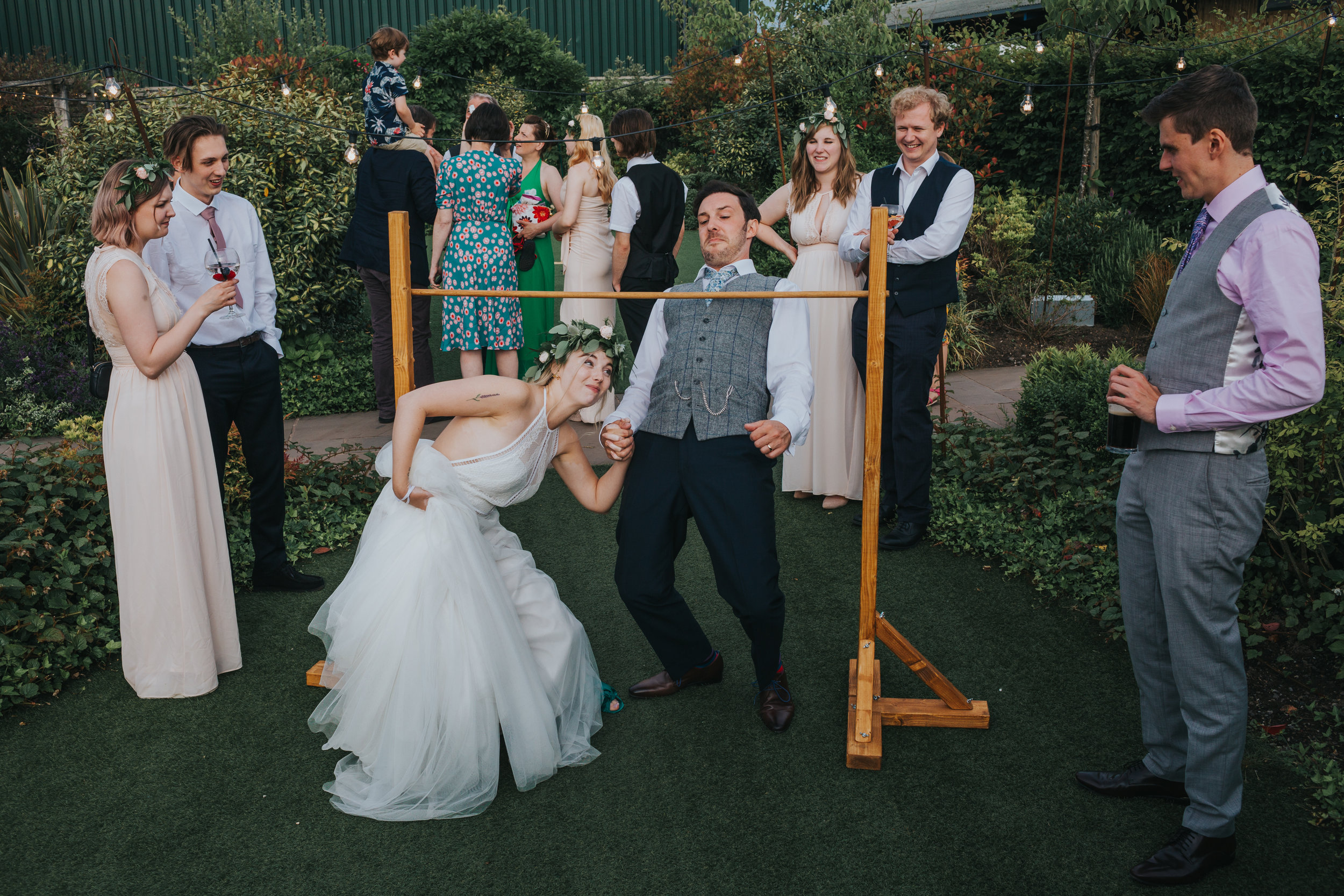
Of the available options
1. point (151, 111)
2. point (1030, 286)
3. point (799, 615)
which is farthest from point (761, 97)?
point (799, 615)

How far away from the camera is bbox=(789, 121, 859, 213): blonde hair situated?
487cm

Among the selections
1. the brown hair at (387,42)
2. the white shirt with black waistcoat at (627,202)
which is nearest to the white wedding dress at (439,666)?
the white shirt with black waistcoat at (627,202)

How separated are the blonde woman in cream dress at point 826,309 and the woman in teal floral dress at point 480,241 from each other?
5.62 ft

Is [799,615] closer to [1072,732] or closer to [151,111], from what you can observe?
[1072,732]

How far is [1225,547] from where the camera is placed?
237 cm

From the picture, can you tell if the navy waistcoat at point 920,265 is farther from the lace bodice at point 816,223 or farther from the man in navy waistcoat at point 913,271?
the lace bodice at point 816,223

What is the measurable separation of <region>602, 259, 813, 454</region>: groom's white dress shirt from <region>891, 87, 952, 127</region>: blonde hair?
1589 millimetres

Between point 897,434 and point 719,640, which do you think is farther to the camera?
point 897,434

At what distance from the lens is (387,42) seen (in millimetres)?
6449

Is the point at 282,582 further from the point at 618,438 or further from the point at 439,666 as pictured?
the point at 618,438

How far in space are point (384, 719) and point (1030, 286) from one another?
742 cm

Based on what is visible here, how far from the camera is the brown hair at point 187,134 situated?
372 centimetres

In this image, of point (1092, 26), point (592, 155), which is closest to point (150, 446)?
point (592, 155)

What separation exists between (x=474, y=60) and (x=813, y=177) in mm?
13716
